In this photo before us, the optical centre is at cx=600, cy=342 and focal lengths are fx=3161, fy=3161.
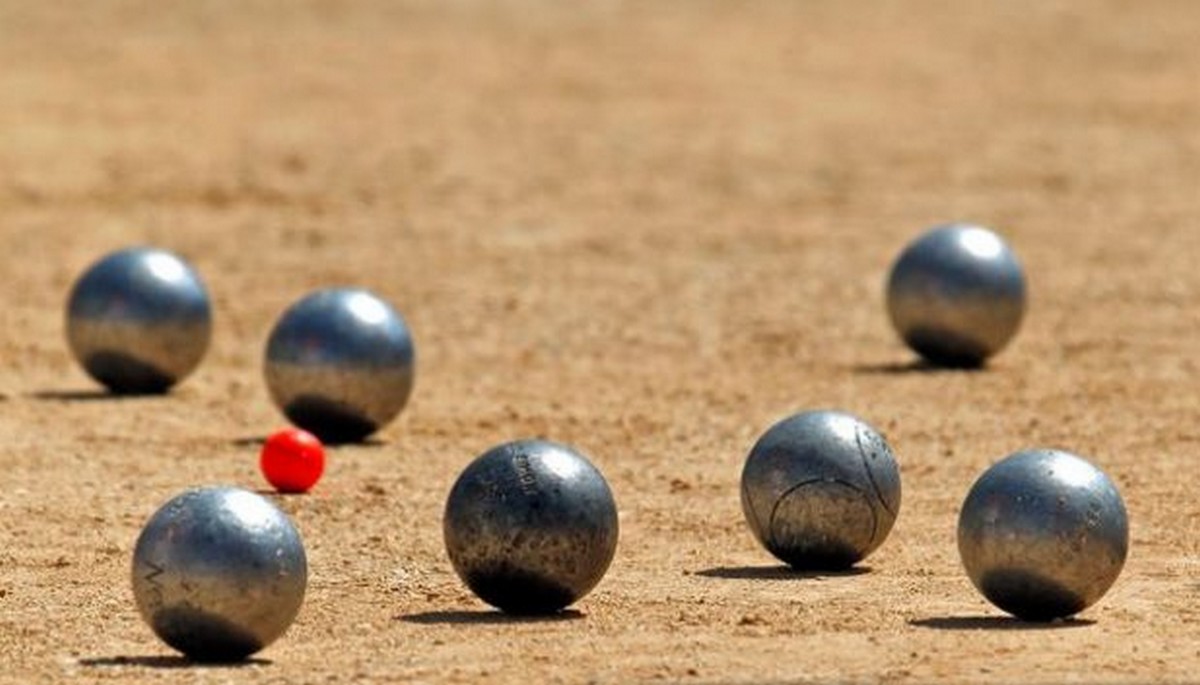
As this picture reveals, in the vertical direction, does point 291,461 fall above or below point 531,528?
above

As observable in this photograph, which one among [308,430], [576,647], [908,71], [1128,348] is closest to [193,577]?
[576,647]

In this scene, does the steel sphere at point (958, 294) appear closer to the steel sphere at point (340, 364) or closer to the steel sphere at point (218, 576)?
the steel sphere at point (340, 364)

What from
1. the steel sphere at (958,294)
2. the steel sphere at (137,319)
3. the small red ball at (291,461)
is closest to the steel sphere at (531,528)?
the small red ball at (291,461)

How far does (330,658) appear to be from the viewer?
47.3ft

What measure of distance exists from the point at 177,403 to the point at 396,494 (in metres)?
4.79

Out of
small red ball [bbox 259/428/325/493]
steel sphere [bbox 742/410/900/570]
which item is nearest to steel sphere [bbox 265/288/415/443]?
small red ball [bbox 259/428/325/493]

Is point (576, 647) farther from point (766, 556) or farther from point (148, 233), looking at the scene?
point (148, 233)

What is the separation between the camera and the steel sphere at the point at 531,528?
49.9 ft

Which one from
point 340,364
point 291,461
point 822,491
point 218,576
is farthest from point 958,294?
point 218,576

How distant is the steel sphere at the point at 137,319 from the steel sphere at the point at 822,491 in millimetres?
8244

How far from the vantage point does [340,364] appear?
859 inches

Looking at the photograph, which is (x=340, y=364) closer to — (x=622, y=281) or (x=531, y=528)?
(x=531, y=528)

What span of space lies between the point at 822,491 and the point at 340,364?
6019 mm

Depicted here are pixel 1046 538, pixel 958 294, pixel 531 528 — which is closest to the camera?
pixel 1046 538
